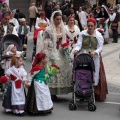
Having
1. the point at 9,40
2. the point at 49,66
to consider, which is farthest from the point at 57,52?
the point at 9,40

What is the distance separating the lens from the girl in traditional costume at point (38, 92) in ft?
27.8

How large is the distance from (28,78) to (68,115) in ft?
3.41

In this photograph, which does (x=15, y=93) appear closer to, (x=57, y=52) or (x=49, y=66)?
(x=49, y=66)

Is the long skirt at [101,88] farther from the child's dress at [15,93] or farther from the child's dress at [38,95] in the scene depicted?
the child's dress at [15,93]

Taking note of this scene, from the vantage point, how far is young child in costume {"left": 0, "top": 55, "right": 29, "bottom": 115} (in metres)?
8.51

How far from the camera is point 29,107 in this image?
8539 millimetres

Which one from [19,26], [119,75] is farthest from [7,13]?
[19,26]

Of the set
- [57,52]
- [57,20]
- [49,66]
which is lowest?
[49,66]

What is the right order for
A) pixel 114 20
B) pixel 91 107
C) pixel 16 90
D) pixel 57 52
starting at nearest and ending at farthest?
pixel 16 90
pixel 91 107
pixel 57 52
pixel 114 20

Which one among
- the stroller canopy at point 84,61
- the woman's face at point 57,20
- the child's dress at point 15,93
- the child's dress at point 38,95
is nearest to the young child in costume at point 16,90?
the child's dress at point 15,93

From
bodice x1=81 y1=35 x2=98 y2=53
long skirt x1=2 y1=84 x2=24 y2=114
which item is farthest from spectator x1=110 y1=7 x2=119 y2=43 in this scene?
long skirt x1=2 y1=84 x2=24 y2=114

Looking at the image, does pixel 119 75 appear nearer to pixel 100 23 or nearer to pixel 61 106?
pixel 61 106

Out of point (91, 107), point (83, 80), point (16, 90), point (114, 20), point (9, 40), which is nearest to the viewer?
point (16, 90)

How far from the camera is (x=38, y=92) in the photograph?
848cm
